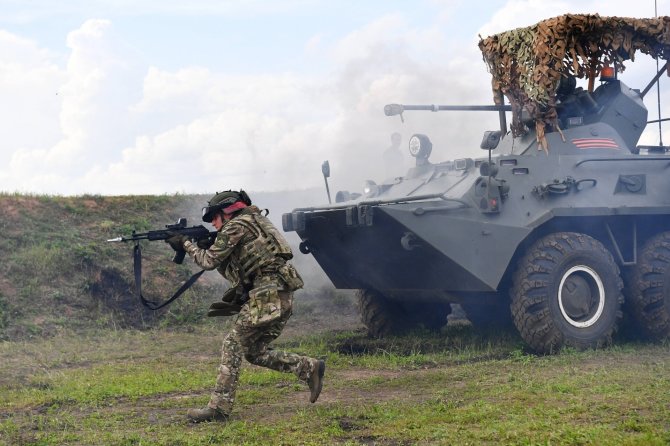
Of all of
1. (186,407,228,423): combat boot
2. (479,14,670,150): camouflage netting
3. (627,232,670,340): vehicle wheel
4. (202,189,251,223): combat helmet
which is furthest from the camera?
(479,14,670,150): camouflage netting

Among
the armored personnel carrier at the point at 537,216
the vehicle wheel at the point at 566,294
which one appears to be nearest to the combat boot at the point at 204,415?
the armored personnel carrier at the point at 537,216

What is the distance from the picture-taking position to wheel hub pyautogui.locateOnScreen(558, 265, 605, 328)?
10.0 meters

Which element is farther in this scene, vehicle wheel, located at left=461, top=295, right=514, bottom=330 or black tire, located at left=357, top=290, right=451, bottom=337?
black tire, located at left=357, top=290, right=451, bottom=337

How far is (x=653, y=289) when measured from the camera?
10586 millimetres

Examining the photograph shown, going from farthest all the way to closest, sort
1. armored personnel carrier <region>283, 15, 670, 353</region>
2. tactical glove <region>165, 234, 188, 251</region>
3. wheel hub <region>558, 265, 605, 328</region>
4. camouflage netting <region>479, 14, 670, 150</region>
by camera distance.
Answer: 1. camouflage netting <region>479, 14, 670, 150</region>
2. wheel hub <region>558, 265, 605, 328</region>
3. armored personnel carrier <region>283, 15, 670, 353</region>
4. tactical glove <region>165, 234, 188, 251</region>

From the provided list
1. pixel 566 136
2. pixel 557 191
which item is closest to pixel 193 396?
pixel 557 191

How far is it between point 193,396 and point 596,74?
6391 millimetres

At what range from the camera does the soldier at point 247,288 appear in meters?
7.00

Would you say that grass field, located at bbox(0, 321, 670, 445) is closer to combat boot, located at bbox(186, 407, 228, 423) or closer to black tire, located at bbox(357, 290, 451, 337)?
combat boot, located at bbox(186, 407, 228, 423)

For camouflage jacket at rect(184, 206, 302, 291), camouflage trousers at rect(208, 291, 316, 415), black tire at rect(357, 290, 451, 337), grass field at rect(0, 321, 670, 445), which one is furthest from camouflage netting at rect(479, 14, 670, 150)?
camouflage trousers at rect(208, 291, 316, 415)

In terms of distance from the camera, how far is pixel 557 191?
10.0 m

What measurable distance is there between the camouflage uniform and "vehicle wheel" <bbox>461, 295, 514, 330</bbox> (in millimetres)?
3773

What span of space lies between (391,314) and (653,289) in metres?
3.07

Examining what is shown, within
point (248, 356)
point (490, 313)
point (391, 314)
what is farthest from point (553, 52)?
point (248, 356)
